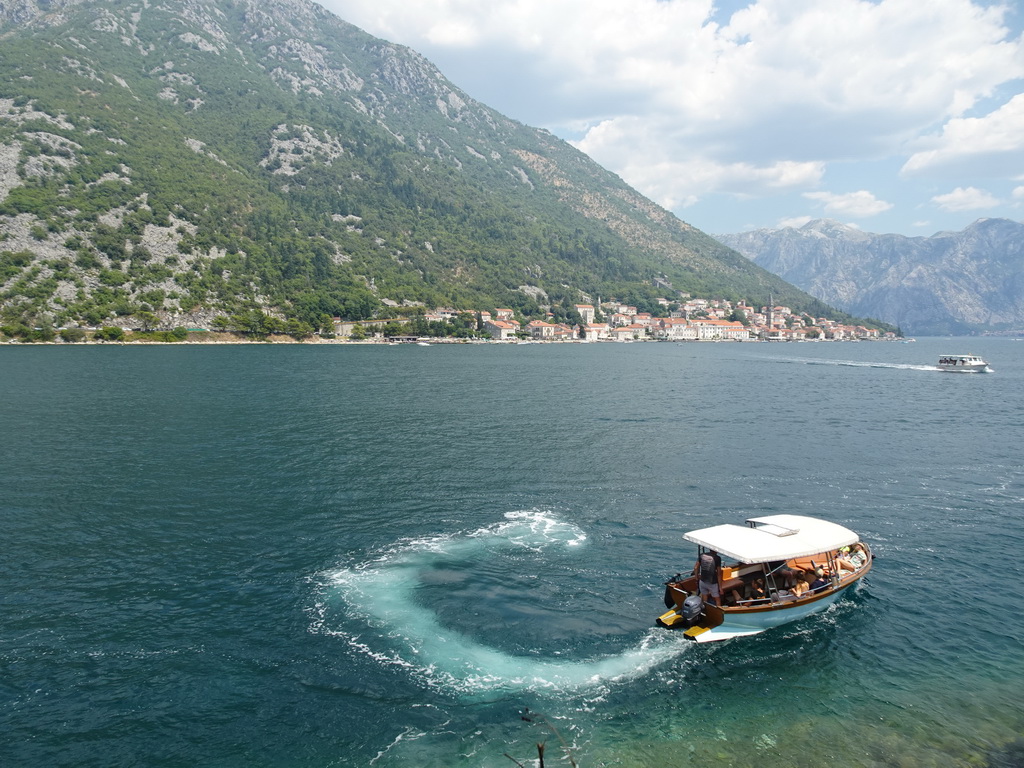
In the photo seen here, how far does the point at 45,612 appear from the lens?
2359 centimetres

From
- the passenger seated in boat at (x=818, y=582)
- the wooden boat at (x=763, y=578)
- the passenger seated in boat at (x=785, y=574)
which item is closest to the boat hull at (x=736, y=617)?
the wooden boat at (x=763, y=578)

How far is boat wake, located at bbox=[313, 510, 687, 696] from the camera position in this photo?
66.7 feet

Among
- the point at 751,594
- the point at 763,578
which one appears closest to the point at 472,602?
the point at 751,594

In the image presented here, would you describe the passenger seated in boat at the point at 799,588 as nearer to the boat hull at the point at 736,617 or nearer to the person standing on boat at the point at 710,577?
the boat hull at the point at 736,617

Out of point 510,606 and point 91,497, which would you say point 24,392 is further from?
point 510,606

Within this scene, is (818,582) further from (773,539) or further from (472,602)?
(472,602)

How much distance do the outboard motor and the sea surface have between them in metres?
1.21

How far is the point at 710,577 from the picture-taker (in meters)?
23.9

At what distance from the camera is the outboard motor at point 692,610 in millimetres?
22734

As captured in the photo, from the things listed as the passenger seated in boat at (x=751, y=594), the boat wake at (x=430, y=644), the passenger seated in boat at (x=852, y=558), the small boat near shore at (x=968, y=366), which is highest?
the small boat near shore at (x=968, y=366)

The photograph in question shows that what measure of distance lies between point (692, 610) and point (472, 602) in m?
9.48

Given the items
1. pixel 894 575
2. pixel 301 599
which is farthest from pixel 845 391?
pixel 301 599

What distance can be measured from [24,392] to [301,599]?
78.2m

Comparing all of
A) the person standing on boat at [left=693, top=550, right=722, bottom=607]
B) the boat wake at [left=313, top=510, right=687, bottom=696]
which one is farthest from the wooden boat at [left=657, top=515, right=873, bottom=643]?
the boat wake at [left=313, top=510, right=687, bottom=696]
